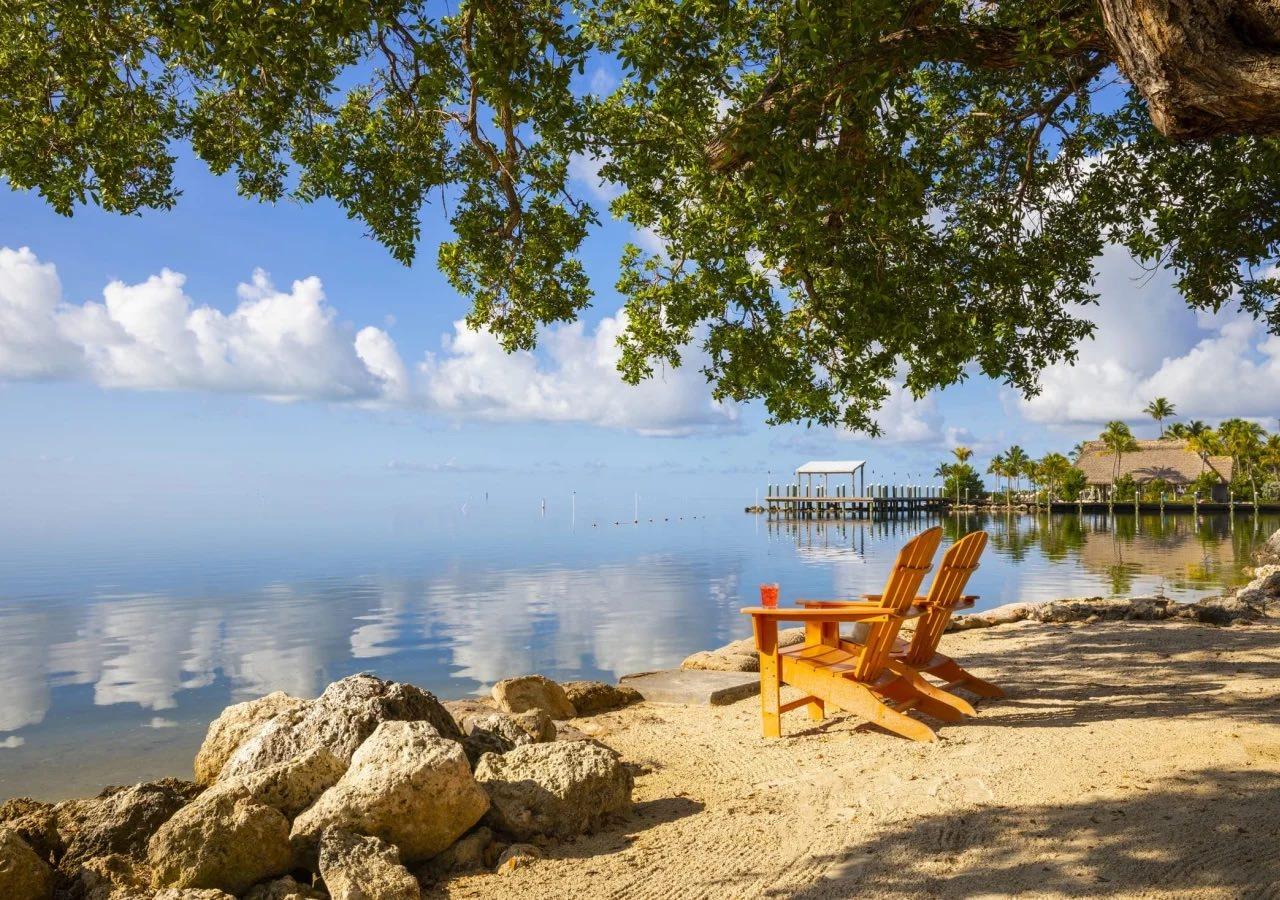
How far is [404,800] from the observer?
13.1 ft

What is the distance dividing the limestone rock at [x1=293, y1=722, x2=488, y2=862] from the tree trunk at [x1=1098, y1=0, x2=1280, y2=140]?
13.3 ft

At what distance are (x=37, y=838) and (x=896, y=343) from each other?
7359mm

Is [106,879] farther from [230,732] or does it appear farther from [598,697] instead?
[598,697]

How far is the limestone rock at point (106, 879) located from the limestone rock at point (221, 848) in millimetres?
175

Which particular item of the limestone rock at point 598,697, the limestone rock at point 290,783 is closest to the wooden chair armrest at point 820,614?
the limestone rock at point 598,697

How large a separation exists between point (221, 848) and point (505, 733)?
1.91 metres

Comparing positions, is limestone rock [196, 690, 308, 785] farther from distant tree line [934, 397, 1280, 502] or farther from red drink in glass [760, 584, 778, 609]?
distant tree line [934, 397, 1280, 502]

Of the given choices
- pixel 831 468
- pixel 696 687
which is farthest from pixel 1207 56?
pixel 831 468

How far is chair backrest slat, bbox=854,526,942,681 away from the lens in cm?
557

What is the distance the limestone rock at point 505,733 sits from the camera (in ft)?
16.8

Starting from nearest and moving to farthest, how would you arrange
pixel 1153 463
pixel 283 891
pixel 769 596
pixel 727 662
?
pixel 283 891 < pixel 769 596 < pixel 727 662 < pixel 1153 463

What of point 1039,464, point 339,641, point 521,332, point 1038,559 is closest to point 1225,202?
point 521,332

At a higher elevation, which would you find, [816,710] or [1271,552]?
[816,710]

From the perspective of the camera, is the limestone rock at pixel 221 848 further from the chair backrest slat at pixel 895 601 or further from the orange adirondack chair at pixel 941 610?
the orange adirondack chair at pixel 941 610
